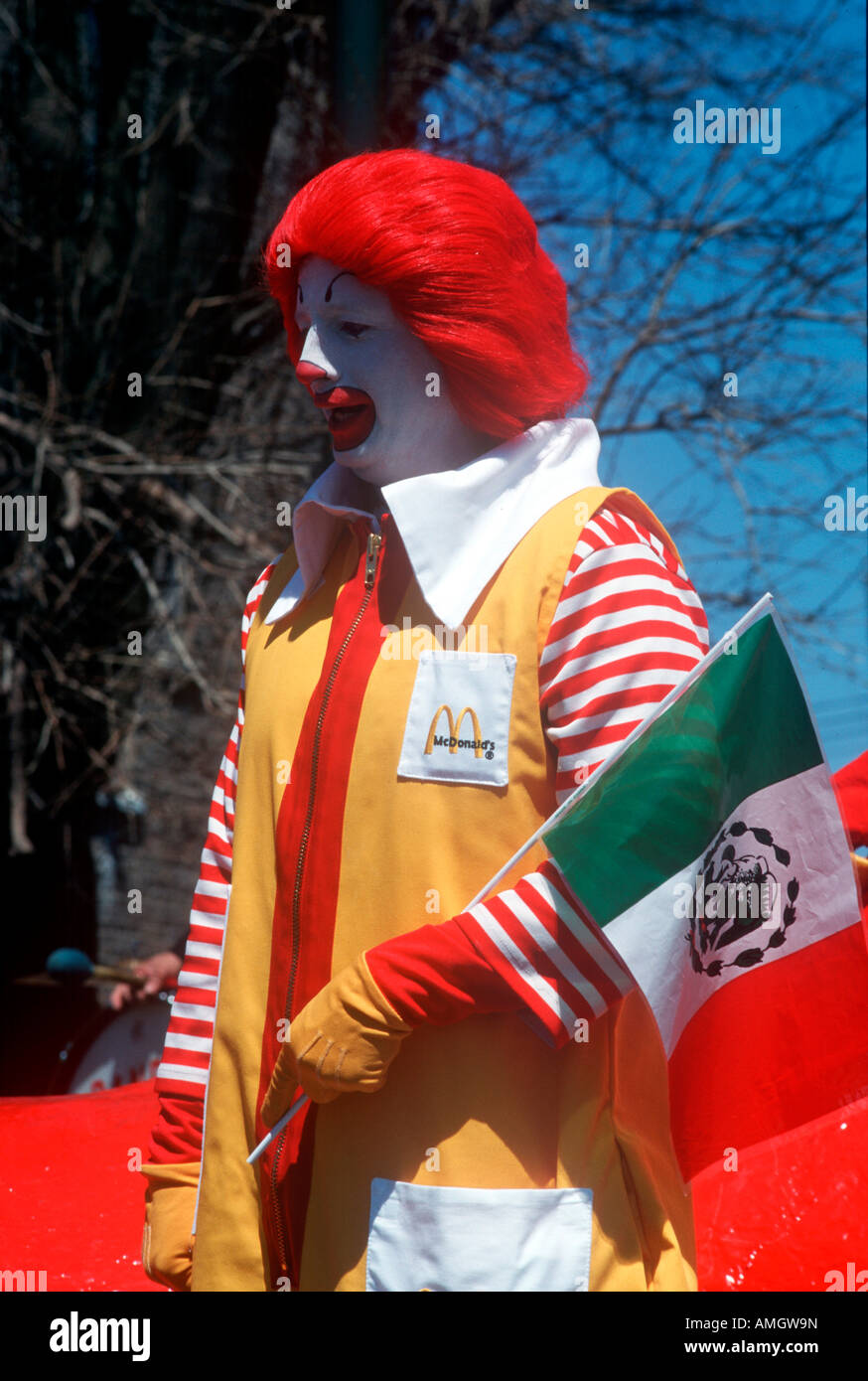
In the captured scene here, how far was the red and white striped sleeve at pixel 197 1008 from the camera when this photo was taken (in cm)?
140

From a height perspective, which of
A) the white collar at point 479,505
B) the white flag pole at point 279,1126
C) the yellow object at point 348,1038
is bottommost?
the white flag pole at point 279,1126

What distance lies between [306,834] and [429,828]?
14 cm

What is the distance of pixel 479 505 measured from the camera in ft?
4.33

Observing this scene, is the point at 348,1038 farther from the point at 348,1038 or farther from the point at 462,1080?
the point at 462,1080

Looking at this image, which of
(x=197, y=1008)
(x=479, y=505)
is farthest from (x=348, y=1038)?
(x=479, y=505)

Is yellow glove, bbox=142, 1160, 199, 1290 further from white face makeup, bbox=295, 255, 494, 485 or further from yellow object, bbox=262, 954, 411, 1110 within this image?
white face makeup, bbox=295, 255, 494, 485

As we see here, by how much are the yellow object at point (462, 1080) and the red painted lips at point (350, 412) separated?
18 centimetres

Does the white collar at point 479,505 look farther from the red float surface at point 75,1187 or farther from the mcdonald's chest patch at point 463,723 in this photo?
the red float surface at point 75,1187

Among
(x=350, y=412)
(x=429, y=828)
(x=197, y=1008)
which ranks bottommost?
(x=197, y=1008)

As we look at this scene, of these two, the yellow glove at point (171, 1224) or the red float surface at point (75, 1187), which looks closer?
the yellow glove at point (171, 1224)

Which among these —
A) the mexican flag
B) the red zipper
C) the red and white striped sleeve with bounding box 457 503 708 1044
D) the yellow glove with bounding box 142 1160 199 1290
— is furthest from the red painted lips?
the yellow glove with bounding box 142 1160 199 1290

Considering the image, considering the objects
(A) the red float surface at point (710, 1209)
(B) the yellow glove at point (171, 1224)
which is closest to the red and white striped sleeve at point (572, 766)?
(B) the yellow glove at point (171, 1224)

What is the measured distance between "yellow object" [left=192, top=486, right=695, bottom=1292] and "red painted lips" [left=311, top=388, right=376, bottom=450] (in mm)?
184

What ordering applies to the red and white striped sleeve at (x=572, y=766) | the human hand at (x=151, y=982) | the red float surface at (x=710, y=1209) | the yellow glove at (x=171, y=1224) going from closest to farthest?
the red and white striped sleeve at (x=572, y=766) → the yellow glove at (x=171, y=1224) → the red float surface at (x=710, y=1209) → the human hand at (x=151, y=982)
